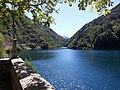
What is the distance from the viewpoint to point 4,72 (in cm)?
1273

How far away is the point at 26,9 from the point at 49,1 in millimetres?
1198

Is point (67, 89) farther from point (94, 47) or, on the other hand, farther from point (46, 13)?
point (94, 47)

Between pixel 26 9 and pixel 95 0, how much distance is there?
3.70 meters

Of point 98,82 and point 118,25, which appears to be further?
point 118,25

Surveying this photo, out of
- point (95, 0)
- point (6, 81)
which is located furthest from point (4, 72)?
point (95, 0)

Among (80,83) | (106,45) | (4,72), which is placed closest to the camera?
(4,72)

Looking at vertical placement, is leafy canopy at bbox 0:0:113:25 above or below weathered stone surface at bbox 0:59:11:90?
above

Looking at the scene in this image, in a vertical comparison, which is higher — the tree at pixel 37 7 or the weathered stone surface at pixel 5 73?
the tree at pixel 37 7

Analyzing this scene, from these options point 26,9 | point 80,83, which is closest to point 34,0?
point 26,9

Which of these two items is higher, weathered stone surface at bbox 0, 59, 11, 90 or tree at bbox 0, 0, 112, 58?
tree at bbox 0, 0, 112, 58

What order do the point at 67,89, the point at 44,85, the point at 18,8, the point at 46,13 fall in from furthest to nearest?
the point at 67,89 → the point at 46,13 → the point at 18,8 → the point at 44,85

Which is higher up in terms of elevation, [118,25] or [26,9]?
[118,25]

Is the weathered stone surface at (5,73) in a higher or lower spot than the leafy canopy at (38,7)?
lower

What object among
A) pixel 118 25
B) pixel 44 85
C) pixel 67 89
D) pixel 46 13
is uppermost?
pixel 118 25
